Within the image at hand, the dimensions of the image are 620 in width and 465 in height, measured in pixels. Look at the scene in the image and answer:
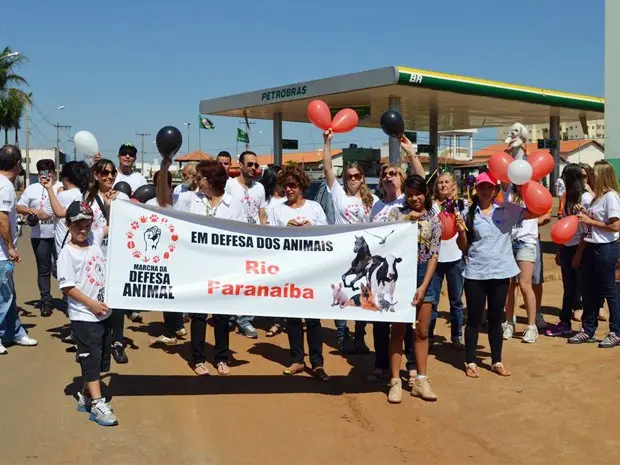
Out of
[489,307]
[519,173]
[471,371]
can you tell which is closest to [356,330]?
[471,371]

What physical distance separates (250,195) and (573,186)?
3.62m

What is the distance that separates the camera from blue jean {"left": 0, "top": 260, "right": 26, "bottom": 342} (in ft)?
20.9

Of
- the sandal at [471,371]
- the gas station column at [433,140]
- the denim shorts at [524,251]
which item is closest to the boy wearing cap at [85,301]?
the sandal at [471,371]

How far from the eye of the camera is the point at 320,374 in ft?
18.5

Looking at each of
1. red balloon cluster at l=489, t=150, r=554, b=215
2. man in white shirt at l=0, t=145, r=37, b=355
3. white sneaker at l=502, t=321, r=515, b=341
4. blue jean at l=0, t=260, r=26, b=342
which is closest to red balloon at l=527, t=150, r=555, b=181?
red balloon cluster at l=489, t=150, r=554, b=215

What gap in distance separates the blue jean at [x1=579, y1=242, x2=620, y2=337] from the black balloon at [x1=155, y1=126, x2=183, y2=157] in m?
4.56

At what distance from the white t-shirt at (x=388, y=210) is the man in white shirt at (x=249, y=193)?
188 cm

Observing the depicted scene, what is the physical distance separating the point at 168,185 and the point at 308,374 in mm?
2273

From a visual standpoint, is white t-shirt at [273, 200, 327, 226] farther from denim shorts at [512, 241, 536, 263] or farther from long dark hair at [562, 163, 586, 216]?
long dark hair at [562, 163, 586, 216]

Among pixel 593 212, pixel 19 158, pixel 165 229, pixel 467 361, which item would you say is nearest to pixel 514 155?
pixel 593 212

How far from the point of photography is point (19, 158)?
644 cm

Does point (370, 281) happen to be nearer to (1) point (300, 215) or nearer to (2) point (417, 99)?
(1) point (300, 215)

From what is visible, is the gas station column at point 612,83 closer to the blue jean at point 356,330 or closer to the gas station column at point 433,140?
the blue jean at point 356,330

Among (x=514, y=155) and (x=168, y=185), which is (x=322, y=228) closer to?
(x=168, y=185)
